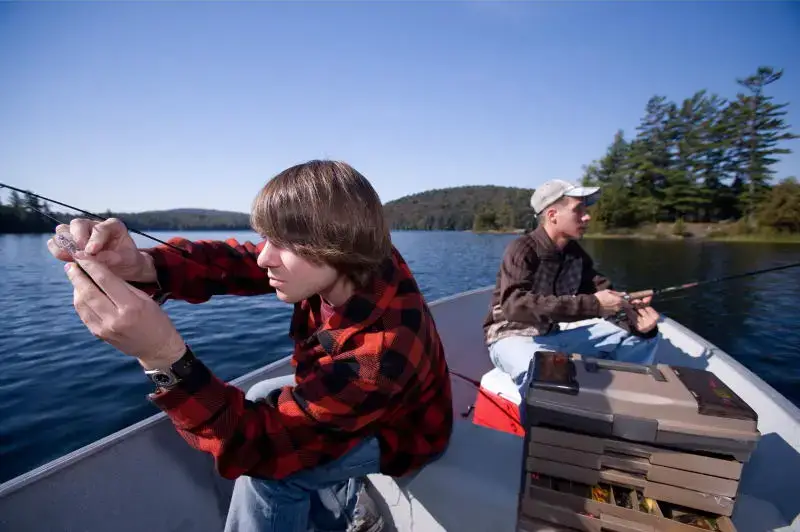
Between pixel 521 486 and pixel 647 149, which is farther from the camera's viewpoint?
pixel 647 149

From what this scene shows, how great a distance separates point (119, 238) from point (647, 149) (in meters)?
70.7

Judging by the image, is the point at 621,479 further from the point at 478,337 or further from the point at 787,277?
the point at 787,277

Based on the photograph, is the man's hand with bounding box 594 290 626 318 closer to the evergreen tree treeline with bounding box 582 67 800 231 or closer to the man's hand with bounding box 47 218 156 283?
the man's hand with bounding box 47 218 156 283

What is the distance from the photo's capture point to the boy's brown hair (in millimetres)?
1176

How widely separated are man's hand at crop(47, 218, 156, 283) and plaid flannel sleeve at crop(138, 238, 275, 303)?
0.07m

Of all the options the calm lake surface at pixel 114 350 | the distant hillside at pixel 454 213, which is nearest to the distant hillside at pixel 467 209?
the distant hillside at pixel 454 213

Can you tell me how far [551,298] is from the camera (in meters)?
2.58

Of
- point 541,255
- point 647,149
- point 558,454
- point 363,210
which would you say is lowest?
point 558,454

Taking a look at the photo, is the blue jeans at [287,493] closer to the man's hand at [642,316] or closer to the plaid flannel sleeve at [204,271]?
the plaid flannel sleeve at [204,271]

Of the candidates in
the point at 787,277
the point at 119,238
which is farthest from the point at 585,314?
the point at 787,277

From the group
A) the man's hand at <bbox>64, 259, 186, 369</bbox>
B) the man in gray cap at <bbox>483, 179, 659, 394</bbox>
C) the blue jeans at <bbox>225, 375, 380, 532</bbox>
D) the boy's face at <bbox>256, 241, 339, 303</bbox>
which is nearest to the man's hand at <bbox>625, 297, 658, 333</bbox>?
the man in gray cap at <bbox>483, 179, 659, 394</bbox>

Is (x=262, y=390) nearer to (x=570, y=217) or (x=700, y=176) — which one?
(x=570, y=217)

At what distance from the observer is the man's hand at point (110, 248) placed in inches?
51.7

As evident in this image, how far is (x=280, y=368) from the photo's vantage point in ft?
8.99
